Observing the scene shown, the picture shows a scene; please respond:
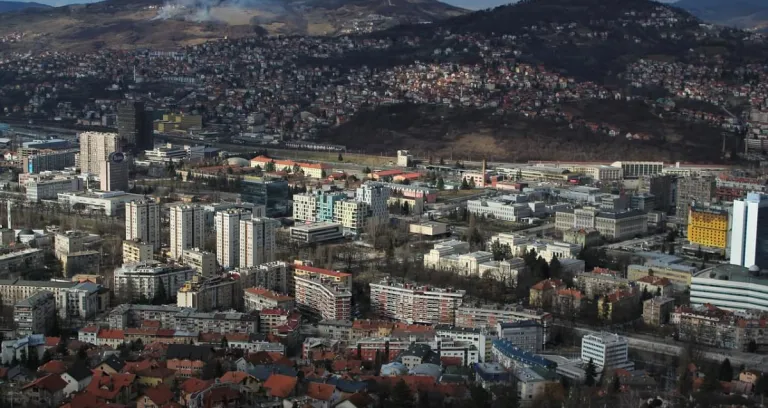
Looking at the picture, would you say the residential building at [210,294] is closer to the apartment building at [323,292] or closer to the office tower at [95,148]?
the apartment building at [323,292]

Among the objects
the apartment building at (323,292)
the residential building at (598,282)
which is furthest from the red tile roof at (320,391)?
the residential building at (598,282)

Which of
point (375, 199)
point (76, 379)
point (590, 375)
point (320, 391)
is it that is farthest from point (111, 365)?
point (375, 199)

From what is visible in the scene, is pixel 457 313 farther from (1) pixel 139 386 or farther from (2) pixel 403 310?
(1) pixel 139 386

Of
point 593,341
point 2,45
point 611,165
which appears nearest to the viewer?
point 593,341

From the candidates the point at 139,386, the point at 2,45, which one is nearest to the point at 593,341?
the point at 139,386

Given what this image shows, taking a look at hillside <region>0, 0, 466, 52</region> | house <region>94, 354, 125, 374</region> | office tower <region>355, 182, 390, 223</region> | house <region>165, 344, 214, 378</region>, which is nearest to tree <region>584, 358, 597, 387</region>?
house <region>165, 344, 214, 378</region>

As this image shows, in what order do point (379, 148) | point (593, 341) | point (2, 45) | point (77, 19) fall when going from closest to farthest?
point (593, 341) < point (379, 148) < point (2, 45) < point (77, 19)

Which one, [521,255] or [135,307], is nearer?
[135,307]

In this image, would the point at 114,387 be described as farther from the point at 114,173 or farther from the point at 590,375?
the point at 114,173
